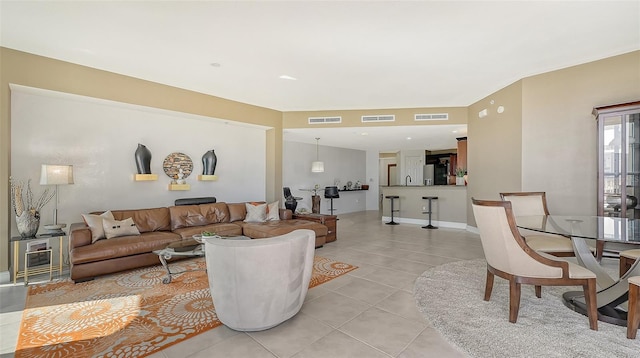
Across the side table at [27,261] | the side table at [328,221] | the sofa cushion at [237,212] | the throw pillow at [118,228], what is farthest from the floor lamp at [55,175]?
the side table at [328,221]

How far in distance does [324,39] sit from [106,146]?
402 centimetres

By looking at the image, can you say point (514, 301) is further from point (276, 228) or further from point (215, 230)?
point (215, 230)

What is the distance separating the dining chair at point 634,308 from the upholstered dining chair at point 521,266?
0.18 metres

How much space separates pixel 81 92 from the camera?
4.09m

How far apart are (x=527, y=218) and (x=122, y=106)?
620 centimetres

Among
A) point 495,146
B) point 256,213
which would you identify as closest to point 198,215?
point 256,213

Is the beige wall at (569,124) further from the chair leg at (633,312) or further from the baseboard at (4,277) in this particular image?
the baseboard at (4,277)

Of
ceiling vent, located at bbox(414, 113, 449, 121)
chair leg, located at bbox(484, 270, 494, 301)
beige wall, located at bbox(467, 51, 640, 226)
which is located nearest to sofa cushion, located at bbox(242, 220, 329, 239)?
chair leg, located at bbox(484, 270, 494, 301)

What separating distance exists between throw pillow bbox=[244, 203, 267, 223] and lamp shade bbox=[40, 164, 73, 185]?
275cm

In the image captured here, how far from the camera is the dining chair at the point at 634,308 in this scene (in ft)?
6.69

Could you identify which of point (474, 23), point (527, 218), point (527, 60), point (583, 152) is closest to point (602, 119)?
point (583, 152)

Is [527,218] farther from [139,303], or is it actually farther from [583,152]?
[139,303]

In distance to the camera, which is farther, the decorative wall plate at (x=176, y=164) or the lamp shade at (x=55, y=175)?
the decorative wall plate at (x=176, y=164)

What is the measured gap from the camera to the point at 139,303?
9.17ft
